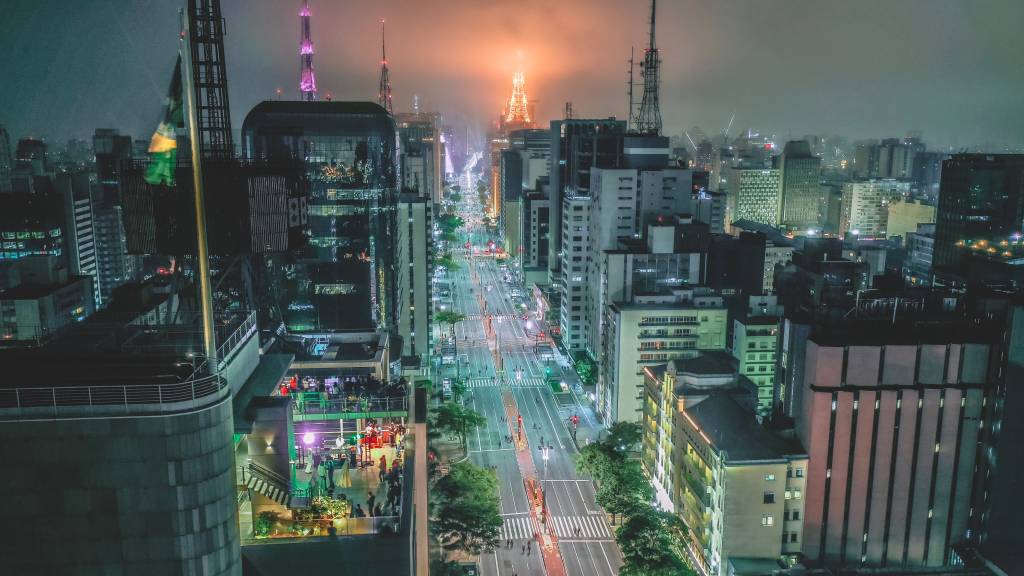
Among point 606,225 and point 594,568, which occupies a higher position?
point 606,225

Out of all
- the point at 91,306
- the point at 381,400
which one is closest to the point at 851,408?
the point at 381,400

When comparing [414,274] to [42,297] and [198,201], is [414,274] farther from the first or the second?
[198,201]

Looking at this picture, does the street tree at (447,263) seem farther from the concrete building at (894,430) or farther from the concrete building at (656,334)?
the concrete building at (894,430)

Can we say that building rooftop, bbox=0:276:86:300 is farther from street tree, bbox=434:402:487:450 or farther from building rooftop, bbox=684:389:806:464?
building rooftop, bbox=684:389:806:464

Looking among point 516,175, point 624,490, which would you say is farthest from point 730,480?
point 516,175

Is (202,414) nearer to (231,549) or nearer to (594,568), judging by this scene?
(231,549)

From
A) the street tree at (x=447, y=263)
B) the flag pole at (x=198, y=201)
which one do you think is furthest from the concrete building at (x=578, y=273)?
the flag pole at (x=198, y=201)

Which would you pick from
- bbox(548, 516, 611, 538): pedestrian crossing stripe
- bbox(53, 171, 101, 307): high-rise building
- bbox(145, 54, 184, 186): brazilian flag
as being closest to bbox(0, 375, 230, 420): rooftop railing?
bbox(145, 54, 184, 186): brazilian flag
